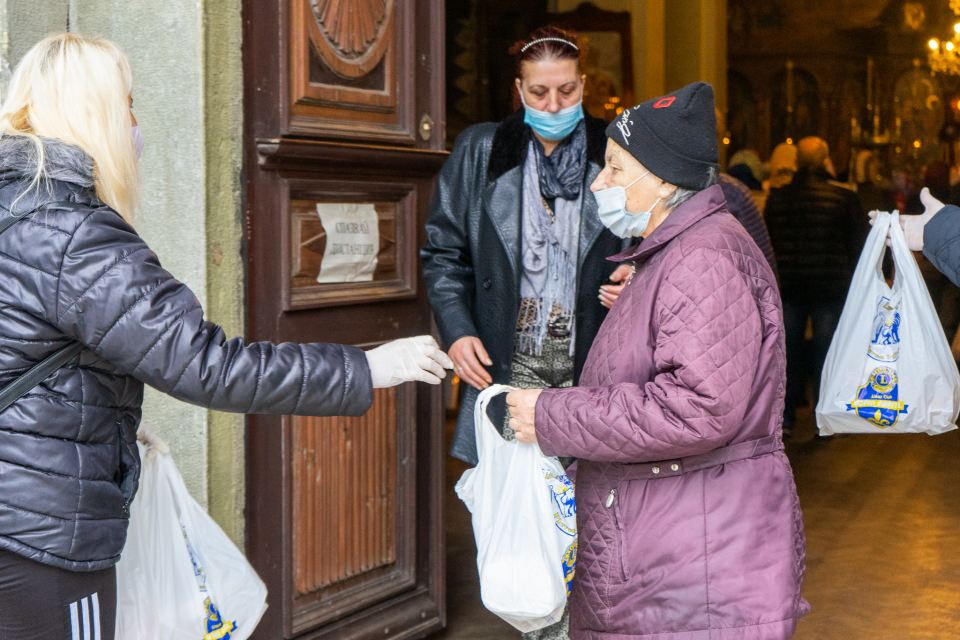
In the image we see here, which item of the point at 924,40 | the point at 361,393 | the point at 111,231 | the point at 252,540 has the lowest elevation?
the point at 252,540

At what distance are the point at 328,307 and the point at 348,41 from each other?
30.5 inches

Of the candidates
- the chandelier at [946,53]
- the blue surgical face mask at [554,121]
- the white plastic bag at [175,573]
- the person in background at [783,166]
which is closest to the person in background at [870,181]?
the person in background at [783,166]

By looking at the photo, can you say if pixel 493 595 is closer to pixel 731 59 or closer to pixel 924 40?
pixel 731 59

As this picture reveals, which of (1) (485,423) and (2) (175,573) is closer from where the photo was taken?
(2) (175,573)

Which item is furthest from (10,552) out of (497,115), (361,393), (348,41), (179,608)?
(497,115)

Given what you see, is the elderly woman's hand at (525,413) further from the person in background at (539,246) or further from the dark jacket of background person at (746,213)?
the dark jacket of background person at (746,213)

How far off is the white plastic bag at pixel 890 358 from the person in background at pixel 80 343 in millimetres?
1816

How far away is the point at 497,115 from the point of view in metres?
10.0

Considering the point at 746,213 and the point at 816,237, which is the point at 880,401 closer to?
the point at 746,213

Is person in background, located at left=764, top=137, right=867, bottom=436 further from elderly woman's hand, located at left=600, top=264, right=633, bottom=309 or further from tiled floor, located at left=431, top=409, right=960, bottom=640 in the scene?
elderly woman's hand, located at left=600, top=264, right=633, bottom=309

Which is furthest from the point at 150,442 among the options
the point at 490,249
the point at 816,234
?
the point at 816,234

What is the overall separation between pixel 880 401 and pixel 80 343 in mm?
2194

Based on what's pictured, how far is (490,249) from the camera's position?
2873mm

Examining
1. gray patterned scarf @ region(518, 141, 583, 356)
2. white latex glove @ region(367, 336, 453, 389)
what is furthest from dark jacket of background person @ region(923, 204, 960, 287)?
white latex glove @ region(367, 336, 453, 389)
